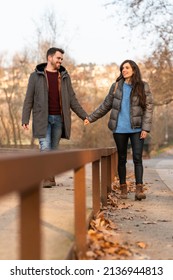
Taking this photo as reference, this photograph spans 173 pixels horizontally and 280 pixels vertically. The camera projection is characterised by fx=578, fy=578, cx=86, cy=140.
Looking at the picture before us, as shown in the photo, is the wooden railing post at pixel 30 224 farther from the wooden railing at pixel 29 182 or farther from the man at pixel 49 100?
the man at pixel 49 100

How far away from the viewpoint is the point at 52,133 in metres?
8.16

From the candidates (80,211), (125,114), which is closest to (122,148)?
(125,114)

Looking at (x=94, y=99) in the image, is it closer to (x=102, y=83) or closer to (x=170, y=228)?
(x=102, y=83)

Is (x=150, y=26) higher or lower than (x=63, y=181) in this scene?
higher

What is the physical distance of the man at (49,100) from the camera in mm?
7867

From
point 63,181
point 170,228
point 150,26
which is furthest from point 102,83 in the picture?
point 170,228

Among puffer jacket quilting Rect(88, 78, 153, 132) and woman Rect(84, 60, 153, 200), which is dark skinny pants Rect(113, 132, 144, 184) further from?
puffer jacket quilting Rect(88, 78, 153, 132)

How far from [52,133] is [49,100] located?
1.64ft

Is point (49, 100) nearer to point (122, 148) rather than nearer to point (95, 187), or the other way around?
point (122, 148)

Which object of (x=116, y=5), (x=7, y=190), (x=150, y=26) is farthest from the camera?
(x=150, y=26)

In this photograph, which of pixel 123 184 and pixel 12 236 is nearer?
pixel 12 236
